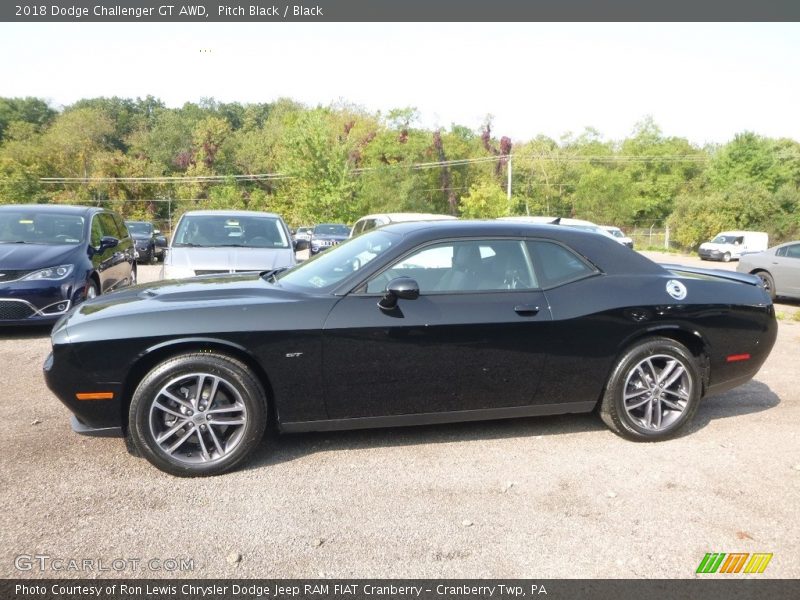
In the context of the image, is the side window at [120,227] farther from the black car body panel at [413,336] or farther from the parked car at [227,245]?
the black car body panel at [413,336]

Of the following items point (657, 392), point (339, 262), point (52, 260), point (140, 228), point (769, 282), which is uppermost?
point (339, 262)

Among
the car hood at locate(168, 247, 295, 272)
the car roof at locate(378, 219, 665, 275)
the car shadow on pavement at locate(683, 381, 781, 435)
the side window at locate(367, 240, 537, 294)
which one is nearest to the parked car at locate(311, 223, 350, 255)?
the car hood at locate(168, 247, 295, 272)

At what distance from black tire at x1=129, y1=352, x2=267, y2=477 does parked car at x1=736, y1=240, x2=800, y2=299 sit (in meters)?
11.8

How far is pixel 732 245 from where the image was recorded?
3350 cm

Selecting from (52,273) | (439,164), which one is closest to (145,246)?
(52,273)

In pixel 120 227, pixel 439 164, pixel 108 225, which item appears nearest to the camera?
pixel 108 225

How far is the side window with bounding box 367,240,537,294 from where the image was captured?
408cm

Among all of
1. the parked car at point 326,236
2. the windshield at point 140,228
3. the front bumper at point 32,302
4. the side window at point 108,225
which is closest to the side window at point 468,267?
the front bumper at point 32,302

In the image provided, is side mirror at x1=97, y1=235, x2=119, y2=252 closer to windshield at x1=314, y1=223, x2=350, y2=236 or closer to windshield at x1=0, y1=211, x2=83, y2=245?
windshield at x1=0, y1=211, x2=83, y2=245

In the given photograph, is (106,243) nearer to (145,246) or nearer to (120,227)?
(120,227)

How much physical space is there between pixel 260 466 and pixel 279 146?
216 feet

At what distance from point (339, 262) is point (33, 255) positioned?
5057 millimetres

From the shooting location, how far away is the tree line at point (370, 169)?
4225 centimetres

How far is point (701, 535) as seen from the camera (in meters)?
3.10
